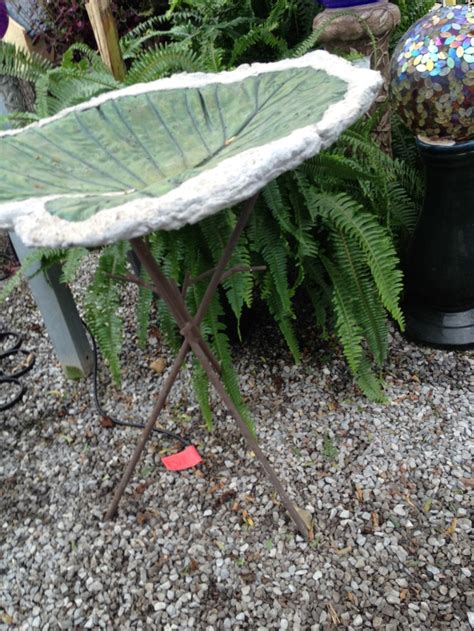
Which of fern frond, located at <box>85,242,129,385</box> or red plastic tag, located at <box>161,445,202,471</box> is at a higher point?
fern frond, located at <box>85,242,129,385</box>

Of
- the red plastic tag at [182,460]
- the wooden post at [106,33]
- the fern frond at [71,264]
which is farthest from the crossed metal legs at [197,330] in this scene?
the wooden post at [106,33]

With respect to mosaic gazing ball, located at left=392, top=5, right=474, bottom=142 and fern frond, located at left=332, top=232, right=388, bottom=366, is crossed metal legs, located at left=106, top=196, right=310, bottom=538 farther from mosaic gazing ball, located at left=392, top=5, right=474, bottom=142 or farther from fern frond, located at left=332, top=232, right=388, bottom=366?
mosaic gazing ball, located at left=392, top=5, right=474, bottom=142

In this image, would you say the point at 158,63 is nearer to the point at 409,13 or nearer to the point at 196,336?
the point at 196,336

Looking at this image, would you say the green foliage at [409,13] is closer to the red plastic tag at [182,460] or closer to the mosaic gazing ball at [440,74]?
the mosaic gazing ball at [440,74]

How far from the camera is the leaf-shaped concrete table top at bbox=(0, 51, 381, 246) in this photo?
97cm

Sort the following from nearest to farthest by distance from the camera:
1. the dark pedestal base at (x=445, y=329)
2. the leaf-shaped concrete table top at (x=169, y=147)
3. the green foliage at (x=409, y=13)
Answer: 1. the leaf-shaped concrete table top at (x=169, y=147)
2. the dark pedestal base at (x=445, y=329)
3. the green foliage at (x=409, y=13)

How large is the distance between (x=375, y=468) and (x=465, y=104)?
4.14ft

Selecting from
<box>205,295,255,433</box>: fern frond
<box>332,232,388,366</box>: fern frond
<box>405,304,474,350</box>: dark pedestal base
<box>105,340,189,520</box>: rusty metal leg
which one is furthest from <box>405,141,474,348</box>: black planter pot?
<box>105,340,189,520</box>: rusty metal leg

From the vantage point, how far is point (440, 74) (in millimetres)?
1831

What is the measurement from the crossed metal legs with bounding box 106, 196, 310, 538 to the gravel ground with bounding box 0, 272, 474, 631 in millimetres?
140

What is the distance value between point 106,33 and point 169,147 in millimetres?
1009

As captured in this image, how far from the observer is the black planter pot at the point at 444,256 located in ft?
6.74

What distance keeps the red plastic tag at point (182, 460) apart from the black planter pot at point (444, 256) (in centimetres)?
106

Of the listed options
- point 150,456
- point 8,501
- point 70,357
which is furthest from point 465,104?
point 8,501
